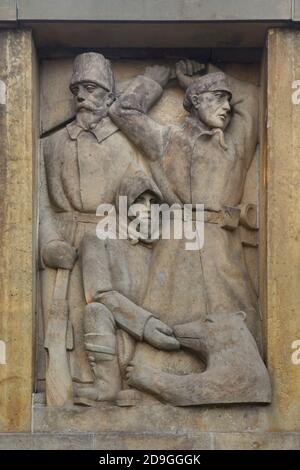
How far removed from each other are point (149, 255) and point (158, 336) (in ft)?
1.97

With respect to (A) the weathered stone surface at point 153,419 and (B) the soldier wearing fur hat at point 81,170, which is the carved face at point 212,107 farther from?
(A) the weathered stone surface at point 153,419

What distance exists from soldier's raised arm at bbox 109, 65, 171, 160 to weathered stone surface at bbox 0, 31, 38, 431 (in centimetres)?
59

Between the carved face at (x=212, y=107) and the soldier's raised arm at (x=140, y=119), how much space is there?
266 millimetres

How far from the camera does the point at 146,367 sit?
14000 millimetres

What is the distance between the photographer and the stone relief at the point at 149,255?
13992mm

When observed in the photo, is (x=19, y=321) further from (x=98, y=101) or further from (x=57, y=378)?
(x=98, y=101)

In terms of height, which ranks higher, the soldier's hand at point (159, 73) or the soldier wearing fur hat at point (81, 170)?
the soldier's hand at point (159, 73)

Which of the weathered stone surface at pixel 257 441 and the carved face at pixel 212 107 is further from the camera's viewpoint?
the carved face at pixel 212 107

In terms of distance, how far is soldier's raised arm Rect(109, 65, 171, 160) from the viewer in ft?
47.1
